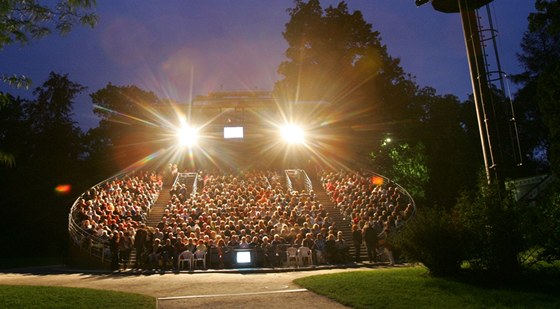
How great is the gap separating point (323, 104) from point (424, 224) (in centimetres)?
2970

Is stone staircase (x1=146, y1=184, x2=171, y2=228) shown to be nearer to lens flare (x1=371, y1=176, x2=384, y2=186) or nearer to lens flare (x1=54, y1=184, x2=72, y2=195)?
lens flare (x1=371, y1=176, x2=384, y2=186)

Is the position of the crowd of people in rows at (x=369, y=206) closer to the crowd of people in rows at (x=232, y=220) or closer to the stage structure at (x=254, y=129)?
the crowd of people in rows at (x=232, y=220)

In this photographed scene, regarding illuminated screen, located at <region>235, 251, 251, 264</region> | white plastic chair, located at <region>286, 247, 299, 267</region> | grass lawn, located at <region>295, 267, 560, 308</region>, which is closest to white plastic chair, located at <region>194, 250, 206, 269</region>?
illuminated screen, located at <region>235, 251, 251, 264</region>

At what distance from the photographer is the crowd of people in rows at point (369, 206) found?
15.6 meters

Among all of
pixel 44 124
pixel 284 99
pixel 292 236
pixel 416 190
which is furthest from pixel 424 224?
pixel 44 124

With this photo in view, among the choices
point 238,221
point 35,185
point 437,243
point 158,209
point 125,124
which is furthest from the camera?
point 125,124

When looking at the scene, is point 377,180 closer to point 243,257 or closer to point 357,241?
point 357,241

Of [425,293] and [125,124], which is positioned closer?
[425,293]

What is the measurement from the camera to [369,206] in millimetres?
18812

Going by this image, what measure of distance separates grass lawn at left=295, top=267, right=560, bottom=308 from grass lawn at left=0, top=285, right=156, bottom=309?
372 centimetres

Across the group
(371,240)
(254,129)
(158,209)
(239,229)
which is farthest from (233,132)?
(371,240)

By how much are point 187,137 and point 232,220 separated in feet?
63.1

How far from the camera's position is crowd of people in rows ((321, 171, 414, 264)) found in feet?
51.1

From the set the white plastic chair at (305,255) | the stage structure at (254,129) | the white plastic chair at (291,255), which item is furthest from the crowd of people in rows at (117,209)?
the stage structure at (254,129)
